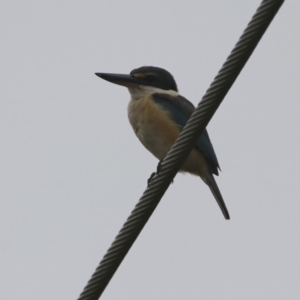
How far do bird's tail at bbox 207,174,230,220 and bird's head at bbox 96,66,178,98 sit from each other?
2.83 ft

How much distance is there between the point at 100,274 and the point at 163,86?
11.0 feet

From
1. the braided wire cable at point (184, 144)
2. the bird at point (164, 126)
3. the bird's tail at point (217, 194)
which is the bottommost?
the bird's tail at point (217, 194)

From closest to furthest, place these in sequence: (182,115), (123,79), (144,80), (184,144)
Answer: (184,144), (182,115), (123,79), (144,80)

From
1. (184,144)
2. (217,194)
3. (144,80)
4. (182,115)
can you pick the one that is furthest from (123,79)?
(184,144)

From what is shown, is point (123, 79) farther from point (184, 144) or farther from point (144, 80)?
point (184, 144)

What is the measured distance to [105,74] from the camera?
18.6 ft

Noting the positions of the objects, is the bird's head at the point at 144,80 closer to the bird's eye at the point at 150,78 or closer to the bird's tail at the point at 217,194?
the bird's eye at the point at 150,78

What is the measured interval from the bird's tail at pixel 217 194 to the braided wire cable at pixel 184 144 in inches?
86.3

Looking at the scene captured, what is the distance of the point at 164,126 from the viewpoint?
17.9 ft

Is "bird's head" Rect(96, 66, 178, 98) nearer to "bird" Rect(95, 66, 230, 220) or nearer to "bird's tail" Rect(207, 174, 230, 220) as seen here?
"bird" Rect(95, 66, 230, 220)

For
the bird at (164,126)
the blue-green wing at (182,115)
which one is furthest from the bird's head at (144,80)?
the blue-green wing at (182,115)

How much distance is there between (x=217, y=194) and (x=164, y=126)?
0.61m

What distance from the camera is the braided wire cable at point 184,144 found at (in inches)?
111

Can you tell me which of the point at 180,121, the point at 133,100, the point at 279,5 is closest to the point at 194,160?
the point at 180,121
